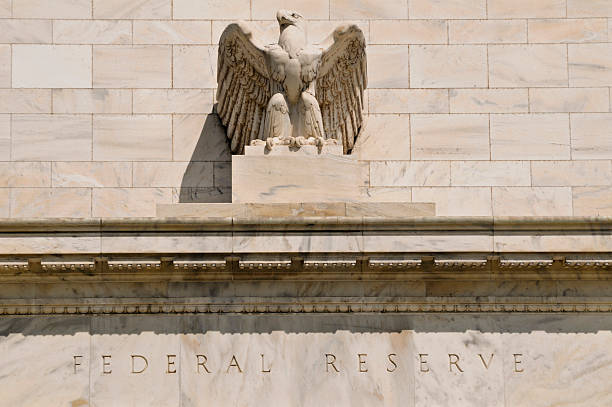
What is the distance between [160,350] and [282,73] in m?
4.46

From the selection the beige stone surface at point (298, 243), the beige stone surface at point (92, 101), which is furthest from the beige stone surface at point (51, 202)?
the beige stone surface at point (298, 243)

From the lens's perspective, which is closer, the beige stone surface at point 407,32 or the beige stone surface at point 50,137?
the beige stone surface at point 50,137

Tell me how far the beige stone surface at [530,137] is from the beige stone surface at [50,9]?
6.57 metres

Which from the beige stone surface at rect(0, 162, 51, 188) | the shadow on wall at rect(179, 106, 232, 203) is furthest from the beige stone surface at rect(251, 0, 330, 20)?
the beige stone surface at rect(0, 162, 51, 188)

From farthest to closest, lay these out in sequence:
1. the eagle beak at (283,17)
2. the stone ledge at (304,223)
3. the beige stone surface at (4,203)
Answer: the beige stone surface at (4,203)
the eagle beak at (283,17)
the stone ledge at (304,223)

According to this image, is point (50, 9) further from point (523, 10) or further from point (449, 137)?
point (523, 10)

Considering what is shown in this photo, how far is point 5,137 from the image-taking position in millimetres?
22922

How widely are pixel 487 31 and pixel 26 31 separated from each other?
7.14 m

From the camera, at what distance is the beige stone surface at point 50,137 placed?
22875 mm

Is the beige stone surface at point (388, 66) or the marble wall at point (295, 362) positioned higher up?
the beige stone surface at point (388, 66)

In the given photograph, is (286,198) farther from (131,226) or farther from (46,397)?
(46,397)

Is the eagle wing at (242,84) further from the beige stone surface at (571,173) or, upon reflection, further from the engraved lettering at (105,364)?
the beige stone surface at (571,173)

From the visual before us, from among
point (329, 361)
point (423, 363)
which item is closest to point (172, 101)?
point (329, 361)

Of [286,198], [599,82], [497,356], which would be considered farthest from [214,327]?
[599,82]
